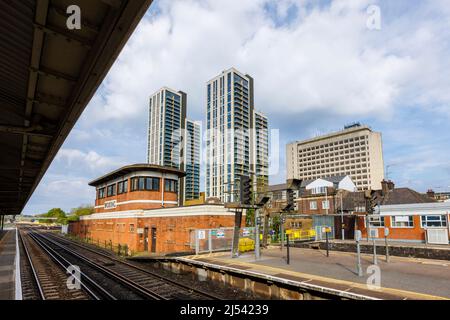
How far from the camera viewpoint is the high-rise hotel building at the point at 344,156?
4732 inches

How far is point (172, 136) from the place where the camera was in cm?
8975

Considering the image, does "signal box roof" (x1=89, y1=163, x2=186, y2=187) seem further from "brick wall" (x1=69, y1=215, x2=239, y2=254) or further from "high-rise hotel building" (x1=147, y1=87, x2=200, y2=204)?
"high-rise hotel building" (x1=147, y1=87, x2=200, y2=204)

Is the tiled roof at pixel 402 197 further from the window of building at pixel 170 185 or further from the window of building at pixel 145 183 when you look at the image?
the window of building at pixel 145 183

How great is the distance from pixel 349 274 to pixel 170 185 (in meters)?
22.9

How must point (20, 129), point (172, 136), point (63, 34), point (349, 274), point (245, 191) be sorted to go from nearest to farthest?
point (63, 34) → point (20, 129) → point (349, 274) → point (245, 191) → point (172, 136)

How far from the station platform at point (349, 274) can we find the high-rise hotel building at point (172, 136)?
2844 inches

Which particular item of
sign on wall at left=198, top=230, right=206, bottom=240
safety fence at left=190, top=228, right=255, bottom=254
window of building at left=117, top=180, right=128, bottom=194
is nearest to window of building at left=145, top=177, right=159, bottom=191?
window of building at left=117, top=180, right=128, bottom=194

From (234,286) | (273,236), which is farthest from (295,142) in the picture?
(234,286)

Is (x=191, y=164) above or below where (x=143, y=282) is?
above

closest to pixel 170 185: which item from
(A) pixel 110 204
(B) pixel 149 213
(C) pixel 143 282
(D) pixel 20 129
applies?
(B) pixel 149 213

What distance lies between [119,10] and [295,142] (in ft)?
500

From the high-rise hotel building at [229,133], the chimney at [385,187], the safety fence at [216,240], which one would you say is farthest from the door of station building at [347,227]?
the high-rise hotel building at [229,133]

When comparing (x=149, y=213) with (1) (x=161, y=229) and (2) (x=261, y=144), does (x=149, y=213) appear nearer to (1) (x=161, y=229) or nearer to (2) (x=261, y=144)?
(1) (x=161, y=229)
